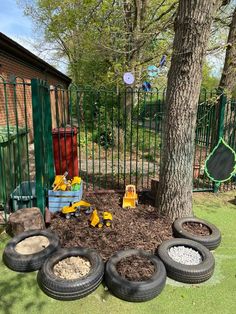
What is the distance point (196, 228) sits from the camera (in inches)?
146

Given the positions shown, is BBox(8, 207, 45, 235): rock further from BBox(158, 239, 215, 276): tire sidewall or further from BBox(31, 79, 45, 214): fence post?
BBox(158, 239, 215, 276): tire sidewall

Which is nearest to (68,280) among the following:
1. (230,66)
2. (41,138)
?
(41,138)

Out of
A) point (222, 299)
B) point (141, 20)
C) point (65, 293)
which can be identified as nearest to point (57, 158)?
point (65, 293)

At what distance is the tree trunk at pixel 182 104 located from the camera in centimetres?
343

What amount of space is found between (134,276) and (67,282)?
673 millimetres

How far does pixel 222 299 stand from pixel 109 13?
9.92 meters

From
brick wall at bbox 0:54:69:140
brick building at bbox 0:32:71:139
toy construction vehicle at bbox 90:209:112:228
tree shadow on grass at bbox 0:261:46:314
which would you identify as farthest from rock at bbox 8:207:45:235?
brick wall at bbox 0:54:69:140

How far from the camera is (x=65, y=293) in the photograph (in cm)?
252

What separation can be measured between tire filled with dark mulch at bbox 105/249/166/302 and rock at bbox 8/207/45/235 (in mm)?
1214

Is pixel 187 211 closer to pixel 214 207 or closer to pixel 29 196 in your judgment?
pixel 214 207

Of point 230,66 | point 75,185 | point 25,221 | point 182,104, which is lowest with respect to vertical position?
point 25,221

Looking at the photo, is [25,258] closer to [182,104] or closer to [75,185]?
[75,185]

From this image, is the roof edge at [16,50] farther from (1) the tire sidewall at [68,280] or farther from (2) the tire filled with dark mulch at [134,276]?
(2) the tire filled with dark mulch at [134,276]

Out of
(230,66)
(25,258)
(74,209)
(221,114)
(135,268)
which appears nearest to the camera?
(135,268)
